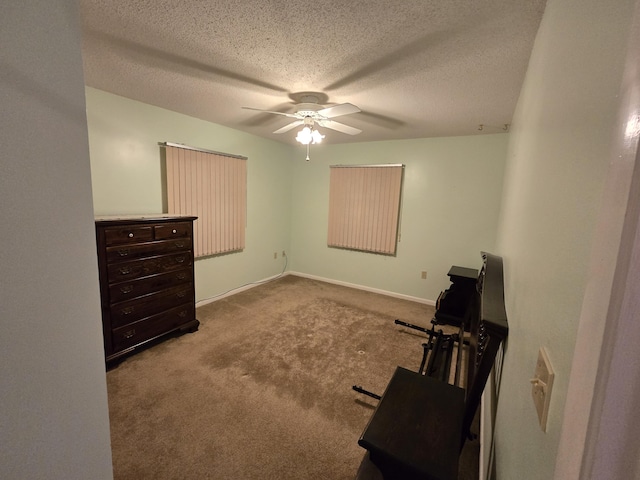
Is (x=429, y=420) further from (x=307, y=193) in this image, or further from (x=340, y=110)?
(x=307, y=193)

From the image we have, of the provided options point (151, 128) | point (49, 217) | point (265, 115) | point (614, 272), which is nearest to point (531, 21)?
point (614, 272)

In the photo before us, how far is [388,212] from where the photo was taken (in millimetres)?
4027

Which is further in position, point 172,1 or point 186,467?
point 186,467

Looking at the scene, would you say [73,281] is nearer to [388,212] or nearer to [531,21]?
[531,21]

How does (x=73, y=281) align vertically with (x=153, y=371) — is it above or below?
above

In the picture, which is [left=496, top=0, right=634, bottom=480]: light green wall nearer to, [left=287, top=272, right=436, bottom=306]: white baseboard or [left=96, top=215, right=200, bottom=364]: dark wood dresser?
[left=96, top=215, right=200, bottom=364]: dark wood dresser

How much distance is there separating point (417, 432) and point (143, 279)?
242 cm

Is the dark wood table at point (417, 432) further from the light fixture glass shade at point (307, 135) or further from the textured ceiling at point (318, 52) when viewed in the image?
the light fixture glass shade at point (307, 135)

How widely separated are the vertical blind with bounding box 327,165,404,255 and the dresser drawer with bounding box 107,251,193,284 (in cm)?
240

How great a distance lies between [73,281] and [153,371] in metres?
1.86

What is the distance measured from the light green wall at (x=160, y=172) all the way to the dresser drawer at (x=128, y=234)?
1.79 ft

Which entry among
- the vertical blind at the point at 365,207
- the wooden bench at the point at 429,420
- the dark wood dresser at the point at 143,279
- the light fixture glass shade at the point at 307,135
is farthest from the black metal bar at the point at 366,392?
the vertical blind at the point at 365,207

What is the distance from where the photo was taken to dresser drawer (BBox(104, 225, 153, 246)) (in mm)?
2137

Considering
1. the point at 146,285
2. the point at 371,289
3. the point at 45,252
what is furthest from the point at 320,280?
the point at 45,252
